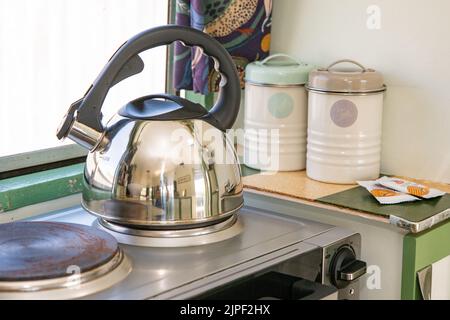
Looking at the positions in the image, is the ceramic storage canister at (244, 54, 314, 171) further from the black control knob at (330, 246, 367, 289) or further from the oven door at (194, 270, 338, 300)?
the oven door at (194, 270, 338, 300)

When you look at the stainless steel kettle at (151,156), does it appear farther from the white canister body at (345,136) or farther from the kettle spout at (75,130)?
the white canister body at (345,136)

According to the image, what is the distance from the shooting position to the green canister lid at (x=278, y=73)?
1646 millimetres

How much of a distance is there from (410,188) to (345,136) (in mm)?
172

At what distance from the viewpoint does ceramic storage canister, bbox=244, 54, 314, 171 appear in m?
1.65

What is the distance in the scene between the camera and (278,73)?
5.39 feet

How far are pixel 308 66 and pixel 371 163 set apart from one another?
0.26 metres

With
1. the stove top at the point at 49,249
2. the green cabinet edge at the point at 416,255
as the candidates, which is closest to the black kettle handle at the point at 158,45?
the stove top at the point at 49,249

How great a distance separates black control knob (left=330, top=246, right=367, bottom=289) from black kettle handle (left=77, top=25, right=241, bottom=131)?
0.30 metres

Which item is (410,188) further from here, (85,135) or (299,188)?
(85,135)

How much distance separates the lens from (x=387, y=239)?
1.40 metres

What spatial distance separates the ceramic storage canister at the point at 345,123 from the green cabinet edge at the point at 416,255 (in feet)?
0.80

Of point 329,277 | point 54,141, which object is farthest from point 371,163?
point 54,141
